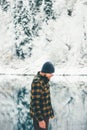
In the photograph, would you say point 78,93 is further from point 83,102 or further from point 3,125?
point 3,125

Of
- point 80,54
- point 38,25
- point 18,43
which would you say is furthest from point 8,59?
point 80,54

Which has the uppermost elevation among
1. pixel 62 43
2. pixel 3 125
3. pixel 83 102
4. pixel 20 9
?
pixel 20 9

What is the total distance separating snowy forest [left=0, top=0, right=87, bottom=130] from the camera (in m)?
4.28

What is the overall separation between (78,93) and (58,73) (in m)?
0.36

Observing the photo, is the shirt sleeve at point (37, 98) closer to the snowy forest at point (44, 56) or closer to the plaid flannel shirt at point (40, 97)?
the plaid flannel shirt at point (40, 97)

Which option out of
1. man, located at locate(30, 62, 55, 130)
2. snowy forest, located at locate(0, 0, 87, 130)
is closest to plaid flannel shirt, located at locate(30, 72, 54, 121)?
man, located at locate(30, 62, 55, 130)

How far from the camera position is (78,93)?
4.27 metres

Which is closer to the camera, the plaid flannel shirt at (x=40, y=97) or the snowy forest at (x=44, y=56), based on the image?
the plaid flannel shirt at (x=40, y=97)

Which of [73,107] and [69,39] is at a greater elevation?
[69,39]

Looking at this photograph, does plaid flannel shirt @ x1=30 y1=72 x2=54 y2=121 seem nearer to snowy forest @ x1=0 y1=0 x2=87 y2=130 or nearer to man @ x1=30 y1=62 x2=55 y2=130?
man @ x1=30 y1=62 x2=55 y2=130

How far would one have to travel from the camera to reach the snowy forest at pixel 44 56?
Answer: 4277mm

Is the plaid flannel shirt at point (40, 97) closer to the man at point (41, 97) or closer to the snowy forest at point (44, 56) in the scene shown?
the man at point (41, 97)

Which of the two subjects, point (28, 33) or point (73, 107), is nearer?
point (73, 107)

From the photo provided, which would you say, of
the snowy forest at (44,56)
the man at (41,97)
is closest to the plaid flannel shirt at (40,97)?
the man at (41,97)
